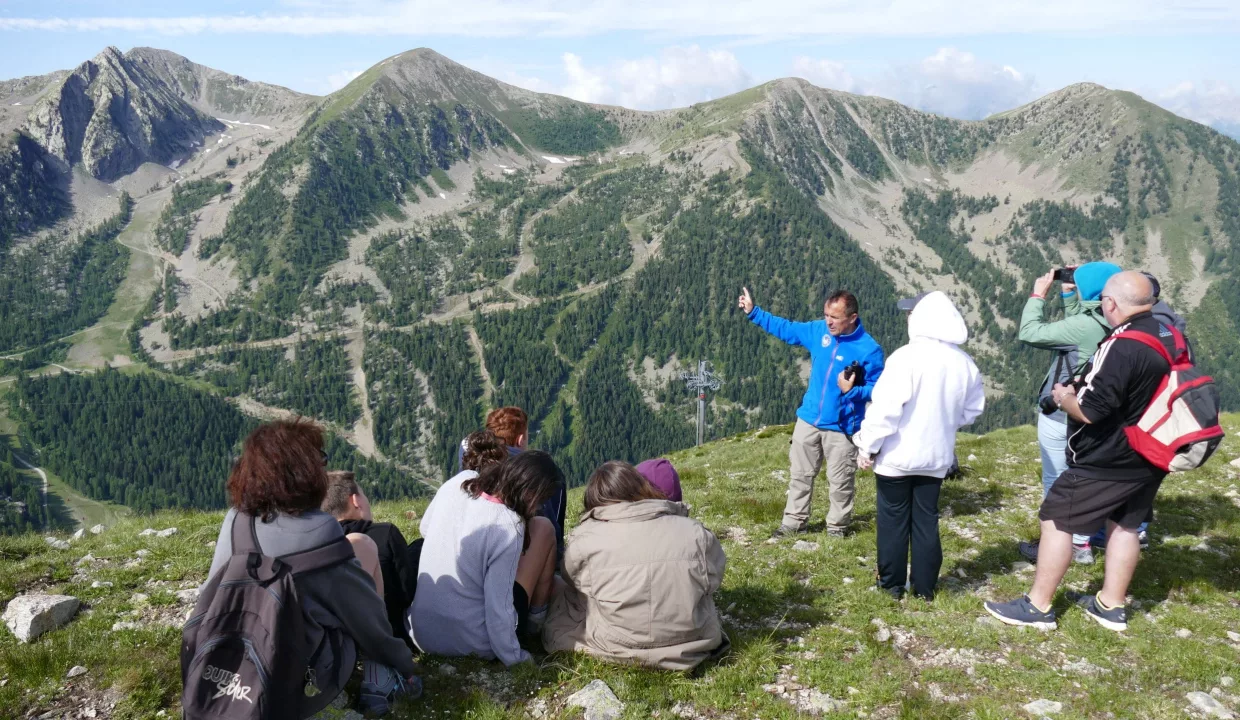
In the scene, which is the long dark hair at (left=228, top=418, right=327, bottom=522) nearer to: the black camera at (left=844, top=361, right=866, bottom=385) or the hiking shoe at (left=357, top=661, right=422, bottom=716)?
the hiking shoe at (left=357, top=661, right=422, bottom=716)

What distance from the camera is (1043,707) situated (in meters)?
6.03

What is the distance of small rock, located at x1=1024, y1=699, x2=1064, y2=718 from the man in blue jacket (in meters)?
4.44

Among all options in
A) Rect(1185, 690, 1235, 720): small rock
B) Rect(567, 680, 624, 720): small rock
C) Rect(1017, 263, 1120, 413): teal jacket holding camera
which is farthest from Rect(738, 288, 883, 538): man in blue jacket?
Rect(567, 680, 624, 720): small rock

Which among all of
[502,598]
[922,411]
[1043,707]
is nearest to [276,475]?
[502,598]

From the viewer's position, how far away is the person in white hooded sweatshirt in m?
7.75

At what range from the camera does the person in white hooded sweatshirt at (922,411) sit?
7.75 m

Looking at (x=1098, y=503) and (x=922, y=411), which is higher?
(x=922, y=411)

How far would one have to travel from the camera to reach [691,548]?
6.33 meters

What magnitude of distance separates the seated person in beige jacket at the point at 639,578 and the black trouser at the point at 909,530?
2807 mm

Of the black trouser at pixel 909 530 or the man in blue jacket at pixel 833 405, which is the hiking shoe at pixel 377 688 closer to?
the black trouser at pixel 909 530

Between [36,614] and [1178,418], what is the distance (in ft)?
39.1

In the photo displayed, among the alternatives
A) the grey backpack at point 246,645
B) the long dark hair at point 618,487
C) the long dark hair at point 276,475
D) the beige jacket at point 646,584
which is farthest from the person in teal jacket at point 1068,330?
the grey backpack at point 246,645

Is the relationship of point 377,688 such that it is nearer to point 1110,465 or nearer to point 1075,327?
point 1110,465

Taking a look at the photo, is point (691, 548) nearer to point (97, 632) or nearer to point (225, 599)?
point (225, 599)
